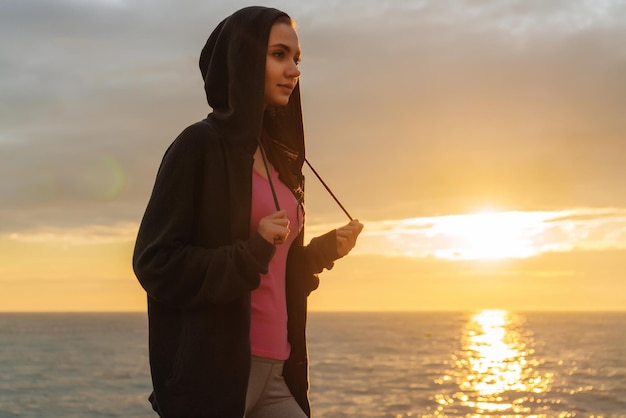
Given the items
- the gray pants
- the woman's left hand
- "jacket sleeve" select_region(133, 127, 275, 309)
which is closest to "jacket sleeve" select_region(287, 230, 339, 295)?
the woman's left hand

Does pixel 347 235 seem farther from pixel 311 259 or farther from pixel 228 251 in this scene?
pixel 228 251

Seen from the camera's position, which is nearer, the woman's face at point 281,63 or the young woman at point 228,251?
the young woman at point 228,251

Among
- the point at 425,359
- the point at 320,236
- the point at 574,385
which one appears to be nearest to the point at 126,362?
the point at 425,359

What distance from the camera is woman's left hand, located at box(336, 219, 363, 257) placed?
10.0 feet

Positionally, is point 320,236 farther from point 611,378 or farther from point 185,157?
point 611,378

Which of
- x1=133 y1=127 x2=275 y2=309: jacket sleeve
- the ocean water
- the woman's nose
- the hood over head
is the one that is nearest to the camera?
x1=133 y1=127 x2=275 y2=309: jacket sleeve

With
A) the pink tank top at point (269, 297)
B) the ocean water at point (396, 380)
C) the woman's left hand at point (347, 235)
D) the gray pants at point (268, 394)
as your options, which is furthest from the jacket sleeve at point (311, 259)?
the ocean water at point (396, 380)

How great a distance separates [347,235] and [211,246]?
67cm

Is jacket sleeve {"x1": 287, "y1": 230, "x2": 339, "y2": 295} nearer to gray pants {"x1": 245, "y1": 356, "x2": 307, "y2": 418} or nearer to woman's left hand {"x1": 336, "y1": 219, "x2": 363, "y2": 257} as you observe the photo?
woman's left hand {"x1": 336, "y1": 219, "x2": 363, "y2": 257}

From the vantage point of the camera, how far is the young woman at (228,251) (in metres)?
2.45

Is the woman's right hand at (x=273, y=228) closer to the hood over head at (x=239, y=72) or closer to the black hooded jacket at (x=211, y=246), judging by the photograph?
the black hooded jacket at (x=211, y=246)

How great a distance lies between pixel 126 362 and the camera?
201 feet

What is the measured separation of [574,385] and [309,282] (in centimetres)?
4389

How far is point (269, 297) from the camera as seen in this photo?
2740mm
